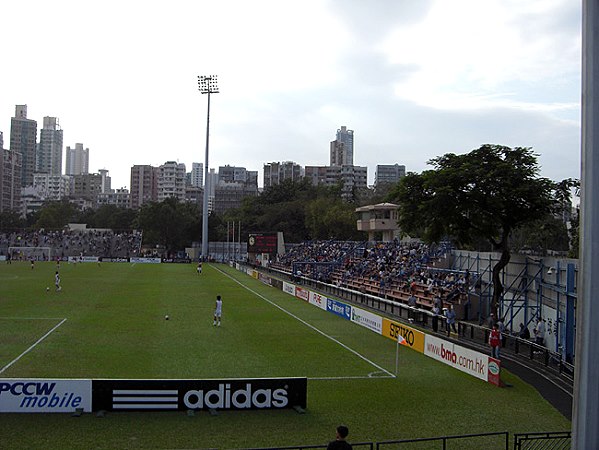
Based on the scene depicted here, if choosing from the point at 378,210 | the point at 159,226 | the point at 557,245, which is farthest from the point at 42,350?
the point at 159,226

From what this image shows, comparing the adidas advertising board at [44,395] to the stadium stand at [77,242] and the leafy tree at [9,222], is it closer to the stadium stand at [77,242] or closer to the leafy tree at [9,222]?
the stadium stand at [77,242]

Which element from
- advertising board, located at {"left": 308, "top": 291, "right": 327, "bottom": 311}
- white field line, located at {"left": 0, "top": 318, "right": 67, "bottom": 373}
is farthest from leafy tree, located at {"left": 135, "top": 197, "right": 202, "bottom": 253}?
white field line, located at {"left": 0, "top": 318, "right": 67, "bottom": 373}

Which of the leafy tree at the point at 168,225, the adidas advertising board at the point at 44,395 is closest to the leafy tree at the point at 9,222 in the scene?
the leafy tree at the point at 168,225

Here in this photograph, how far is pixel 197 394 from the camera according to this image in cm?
1580

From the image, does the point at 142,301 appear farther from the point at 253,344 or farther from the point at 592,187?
the point at 592,187

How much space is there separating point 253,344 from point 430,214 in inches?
479

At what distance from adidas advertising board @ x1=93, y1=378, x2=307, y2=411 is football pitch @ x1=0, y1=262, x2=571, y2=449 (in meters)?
0.25

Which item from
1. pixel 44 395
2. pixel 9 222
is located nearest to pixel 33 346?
pixel 44 395

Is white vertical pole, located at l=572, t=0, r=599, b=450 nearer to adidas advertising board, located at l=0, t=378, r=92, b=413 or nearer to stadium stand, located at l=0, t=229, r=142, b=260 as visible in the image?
adidas advertising board, located at l=0, t=378, r=92, b=413

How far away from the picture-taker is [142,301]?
1684 inches

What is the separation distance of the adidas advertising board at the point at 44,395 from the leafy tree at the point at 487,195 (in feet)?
69.2

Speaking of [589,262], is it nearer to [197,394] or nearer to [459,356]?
[197,394]

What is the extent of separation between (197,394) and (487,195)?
67.5 ft

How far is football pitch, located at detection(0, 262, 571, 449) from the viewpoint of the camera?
47.1ft
